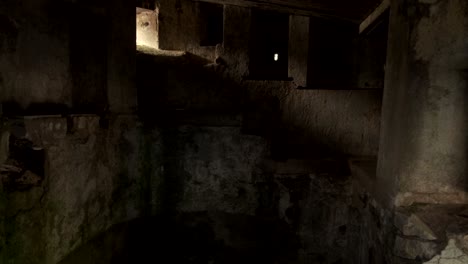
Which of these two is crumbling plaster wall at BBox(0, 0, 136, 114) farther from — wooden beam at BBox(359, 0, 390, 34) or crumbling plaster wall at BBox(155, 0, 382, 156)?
wooden beam at BBox(359, 0, 390, 34)

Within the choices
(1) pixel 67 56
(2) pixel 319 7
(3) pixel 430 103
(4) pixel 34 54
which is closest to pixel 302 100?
(2) pixel 319 7

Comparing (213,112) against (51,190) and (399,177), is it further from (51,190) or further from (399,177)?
(399,177)

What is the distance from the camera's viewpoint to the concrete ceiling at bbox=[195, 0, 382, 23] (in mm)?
4523

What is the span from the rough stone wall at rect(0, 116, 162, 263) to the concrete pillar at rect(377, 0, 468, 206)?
2695mm

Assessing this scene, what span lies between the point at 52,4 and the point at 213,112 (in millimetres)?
2060

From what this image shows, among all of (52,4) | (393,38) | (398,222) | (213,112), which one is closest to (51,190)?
(52,4)

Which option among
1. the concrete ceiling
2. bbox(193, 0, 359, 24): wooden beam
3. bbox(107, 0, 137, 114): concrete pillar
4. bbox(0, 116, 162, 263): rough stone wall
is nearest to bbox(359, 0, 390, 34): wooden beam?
the concrete ceiling

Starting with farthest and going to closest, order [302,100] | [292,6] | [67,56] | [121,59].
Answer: [292,6]
[302,100]
[121,59]
[67,56]

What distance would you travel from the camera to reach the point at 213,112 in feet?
13.6

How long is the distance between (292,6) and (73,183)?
368 cm

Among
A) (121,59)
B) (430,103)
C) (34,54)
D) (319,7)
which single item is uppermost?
(319,7)

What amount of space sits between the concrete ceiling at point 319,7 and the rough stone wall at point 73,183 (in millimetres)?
2373

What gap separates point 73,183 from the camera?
2.97 meters

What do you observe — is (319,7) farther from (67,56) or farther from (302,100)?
(67,56)
